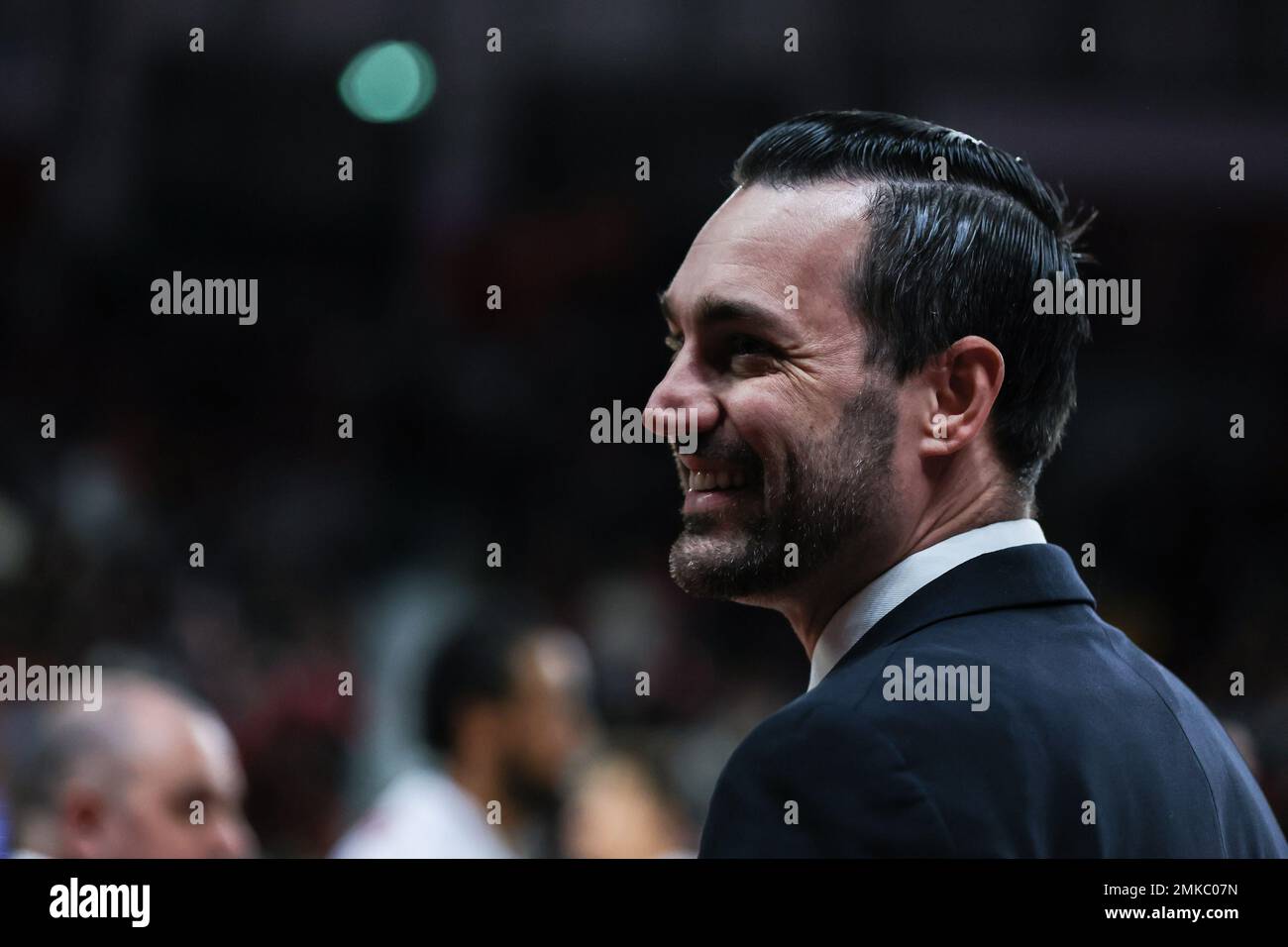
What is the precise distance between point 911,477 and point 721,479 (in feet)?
0.73

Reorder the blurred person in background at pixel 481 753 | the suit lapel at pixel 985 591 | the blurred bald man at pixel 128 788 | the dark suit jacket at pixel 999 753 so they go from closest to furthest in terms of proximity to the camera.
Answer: the dark suit jacket at pixel 999 753 → the suit lapel at pixel 985 591 → the blurred bald man at pixel 128 788 → the blurred person in background at pixel 481 753

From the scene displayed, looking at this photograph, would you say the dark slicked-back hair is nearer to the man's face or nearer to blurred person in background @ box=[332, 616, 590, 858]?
the man's face

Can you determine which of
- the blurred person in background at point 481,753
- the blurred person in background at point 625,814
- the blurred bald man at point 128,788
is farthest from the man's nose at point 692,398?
the blurred person in background at point 625,814

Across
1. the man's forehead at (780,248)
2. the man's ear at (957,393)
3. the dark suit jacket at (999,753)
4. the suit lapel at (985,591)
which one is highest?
the man's forehead at (780,248)

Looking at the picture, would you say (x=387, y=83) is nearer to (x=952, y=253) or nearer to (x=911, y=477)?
(x=952, y=253)

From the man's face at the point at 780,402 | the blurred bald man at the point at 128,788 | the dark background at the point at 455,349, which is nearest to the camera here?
the man's face at the point at 780,402

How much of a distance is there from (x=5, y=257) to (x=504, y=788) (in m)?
3.57

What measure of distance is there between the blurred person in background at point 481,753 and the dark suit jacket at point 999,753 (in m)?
1.71

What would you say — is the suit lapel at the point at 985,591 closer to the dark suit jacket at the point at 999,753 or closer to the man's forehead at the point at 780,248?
the dark suit jacket at the point at 999,753

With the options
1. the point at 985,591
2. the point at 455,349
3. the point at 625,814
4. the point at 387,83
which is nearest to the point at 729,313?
the point at 985,591

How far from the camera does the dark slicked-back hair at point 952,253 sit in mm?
1652

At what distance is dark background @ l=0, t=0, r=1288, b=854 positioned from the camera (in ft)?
13.9

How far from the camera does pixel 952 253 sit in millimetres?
1683
